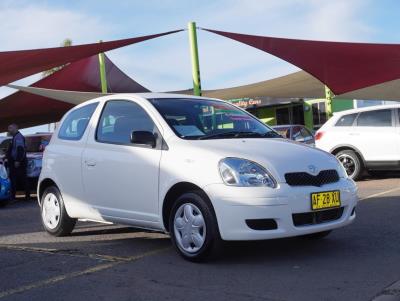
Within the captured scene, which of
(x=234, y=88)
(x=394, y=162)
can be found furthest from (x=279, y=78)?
(x=394, y=162)

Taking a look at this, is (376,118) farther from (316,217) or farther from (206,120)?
(316,217)

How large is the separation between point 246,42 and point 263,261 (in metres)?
9.18

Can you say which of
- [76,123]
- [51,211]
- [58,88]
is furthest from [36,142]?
[58,88]

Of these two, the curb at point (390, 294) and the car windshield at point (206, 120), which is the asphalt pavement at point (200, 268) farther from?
the car windshield at point (206, 120)

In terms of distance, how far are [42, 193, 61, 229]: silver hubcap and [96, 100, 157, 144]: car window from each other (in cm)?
123

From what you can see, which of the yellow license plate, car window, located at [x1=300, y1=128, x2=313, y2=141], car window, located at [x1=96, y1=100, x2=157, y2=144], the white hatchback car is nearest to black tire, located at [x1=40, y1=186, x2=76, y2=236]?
the white hatchback car

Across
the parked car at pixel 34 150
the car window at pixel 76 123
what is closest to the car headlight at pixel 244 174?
the car window at pixel 76 123

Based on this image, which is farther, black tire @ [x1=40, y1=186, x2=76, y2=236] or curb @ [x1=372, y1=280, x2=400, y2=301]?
black tire @ [x1=40, y1=186, x2=76, y2=236]

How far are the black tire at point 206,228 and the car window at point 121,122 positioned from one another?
2.96 feet

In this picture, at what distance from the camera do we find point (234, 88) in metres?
21.7

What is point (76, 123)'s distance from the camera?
7211mm

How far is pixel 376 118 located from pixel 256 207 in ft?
29.2

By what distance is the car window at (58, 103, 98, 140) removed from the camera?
7.00m

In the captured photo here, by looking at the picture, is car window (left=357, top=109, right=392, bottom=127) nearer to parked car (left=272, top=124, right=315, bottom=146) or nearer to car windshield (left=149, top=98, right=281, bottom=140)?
parked car (left=272, top=124, right=315, bottom=146)
